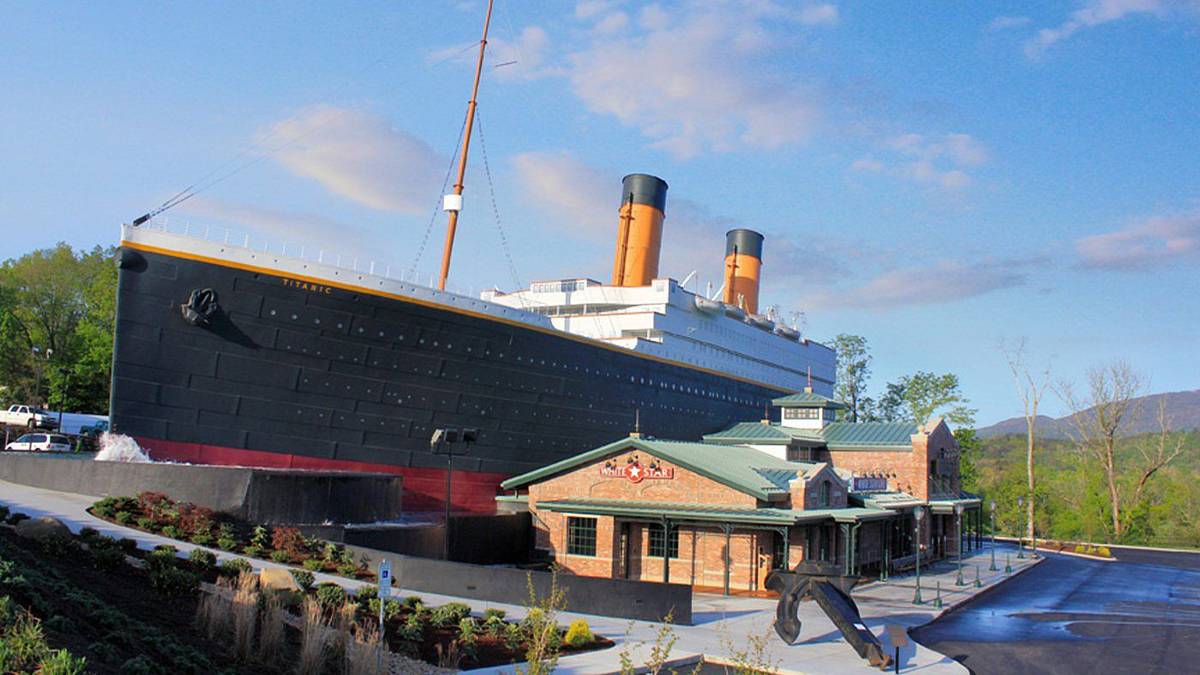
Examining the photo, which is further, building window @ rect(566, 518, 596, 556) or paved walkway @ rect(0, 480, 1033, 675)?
building window @ rect(566, 518, 596, 556)

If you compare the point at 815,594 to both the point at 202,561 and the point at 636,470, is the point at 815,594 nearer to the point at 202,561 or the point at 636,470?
the point at 636,470

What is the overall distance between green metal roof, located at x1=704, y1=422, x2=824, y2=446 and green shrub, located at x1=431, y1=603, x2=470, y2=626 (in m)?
25.9

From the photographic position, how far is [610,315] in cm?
4697

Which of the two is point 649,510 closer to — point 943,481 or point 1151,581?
point 943,481

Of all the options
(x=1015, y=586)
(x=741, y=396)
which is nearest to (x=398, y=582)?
(x=1015, y=586)

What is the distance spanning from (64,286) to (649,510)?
64.3m

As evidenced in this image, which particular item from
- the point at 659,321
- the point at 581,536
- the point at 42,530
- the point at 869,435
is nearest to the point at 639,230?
the point at 659,321

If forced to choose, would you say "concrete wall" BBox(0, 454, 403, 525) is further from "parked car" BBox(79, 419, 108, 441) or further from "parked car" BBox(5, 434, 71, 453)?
"parked car" BBox(79, 419, 108, 441)

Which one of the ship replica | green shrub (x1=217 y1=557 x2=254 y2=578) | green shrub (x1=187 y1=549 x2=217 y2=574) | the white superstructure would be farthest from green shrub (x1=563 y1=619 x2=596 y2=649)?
the white superstructure

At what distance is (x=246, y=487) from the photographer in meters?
23.3

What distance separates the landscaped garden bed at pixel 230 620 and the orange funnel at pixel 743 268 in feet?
139

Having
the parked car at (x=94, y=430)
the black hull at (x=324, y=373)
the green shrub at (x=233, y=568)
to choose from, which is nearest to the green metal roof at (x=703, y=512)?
the black hull at (x=324, y=373)

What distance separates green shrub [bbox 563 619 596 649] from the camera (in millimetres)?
17219

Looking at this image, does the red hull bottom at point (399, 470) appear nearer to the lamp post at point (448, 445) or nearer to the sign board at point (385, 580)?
the lamp post at point (448, 445)
